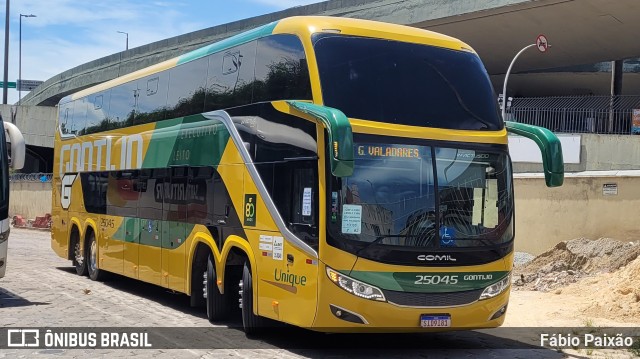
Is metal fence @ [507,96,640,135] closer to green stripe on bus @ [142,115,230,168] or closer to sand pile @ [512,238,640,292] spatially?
sand pile @ [512,238,640,292]

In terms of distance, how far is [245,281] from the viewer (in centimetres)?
1127

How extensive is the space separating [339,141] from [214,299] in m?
4.68

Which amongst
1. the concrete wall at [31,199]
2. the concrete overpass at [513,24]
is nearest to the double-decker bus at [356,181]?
the concrete overpass at [513,24]

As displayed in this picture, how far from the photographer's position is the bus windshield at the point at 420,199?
951 cm

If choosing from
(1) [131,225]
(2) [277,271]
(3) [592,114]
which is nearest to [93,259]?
(1) [131,225]

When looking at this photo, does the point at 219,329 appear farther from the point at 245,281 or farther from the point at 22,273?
the point at 22,273

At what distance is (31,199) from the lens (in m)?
48.7

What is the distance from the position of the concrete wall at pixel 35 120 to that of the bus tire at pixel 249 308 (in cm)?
4595

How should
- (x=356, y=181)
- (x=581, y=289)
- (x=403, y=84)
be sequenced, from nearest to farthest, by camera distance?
(x=356, y=181), (x=403, y=84), (x=581, y=289)

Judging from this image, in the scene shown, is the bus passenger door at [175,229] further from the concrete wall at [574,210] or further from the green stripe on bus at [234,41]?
the concrete wall at [574,210]

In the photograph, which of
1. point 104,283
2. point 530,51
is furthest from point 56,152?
point 530,51

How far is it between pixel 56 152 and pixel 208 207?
1023 cm

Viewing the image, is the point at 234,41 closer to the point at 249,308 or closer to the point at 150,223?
the point at 249,308

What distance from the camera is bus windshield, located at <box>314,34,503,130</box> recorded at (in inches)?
390
